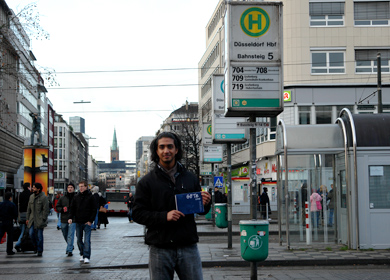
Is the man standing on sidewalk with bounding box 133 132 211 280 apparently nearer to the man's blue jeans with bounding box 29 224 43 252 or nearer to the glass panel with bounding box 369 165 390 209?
the glass panel with bounding box 369 165 390 209

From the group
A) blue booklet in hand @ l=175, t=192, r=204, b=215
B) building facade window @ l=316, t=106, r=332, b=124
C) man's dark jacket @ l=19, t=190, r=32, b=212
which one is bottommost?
man's dark jacket @ l=19, t=190, r=32, b=212

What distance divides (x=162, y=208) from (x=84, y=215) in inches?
350

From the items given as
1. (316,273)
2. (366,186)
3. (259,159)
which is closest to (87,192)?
(316,273)

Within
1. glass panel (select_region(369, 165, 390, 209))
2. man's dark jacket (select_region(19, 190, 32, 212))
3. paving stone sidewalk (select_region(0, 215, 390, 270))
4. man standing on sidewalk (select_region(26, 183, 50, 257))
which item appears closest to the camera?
paving stone sidewalk (select_region(0, 215, 390, 270))

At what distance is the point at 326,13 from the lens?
42.8 meters

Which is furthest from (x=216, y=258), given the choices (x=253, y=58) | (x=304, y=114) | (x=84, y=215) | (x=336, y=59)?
(x=336, y=59)

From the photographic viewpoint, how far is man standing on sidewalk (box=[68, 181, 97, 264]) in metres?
13.7

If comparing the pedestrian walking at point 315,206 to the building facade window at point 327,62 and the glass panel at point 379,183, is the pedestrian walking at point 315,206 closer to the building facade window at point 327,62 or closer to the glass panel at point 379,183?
the glass panel at point 379,183

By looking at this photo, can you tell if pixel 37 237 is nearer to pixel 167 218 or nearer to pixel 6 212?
pixel 6 212

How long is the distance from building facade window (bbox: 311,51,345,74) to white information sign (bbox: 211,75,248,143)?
24764 mm

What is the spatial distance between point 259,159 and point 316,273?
38436mm

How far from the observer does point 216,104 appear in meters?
19.0

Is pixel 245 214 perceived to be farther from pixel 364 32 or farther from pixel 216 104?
pixel 216 104

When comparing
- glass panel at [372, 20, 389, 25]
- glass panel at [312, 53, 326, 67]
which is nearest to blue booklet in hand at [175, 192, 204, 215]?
glass panel at [312, 53, 326, 67]
